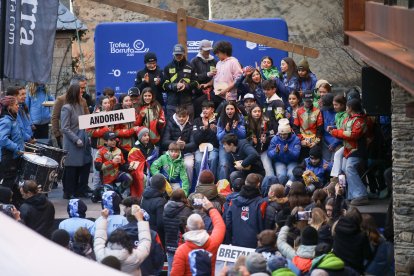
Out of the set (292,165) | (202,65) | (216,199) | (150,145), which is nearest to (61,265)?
(216,199)

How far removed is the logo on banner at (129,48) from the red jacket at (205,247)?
932cm

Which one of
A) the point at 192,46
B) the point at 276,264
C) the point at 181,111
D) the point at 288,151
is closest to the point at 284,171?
the point at 288,151

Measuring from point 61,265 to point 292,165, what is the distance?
1217 cm

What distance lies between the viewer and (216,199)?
12.1 metres

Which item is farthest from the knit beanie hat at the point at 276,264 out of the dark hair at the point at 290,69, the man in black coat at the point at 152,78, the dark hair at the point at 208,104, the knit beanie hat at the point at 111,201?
the man in black coat at the point at 152,78

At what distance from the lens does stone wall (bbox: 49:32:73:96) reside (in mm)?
23047

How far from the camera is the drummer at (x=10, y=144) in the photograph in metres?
14.3

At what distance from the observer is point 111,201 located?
10.5 metres

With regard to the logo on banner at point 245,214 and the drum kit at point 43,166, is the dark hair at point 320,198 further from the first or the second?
the drum kit at point 43,166

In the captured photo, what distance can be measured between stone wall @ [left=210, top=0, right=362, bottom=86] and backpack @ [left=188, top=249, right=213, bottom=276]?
1829cm

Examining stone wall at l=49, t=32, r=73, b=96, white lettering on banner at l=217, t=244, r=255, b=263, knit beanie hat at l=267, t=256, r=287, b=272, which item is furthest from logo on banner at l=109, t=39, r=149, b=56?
knit beanie hat at l=267, t=256, r=287, b=272

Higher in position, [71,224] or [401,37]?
[401,37]

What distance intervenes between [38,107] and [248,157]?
19.7ft

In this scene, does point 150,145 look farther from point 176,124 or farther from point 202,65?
point 202,65
